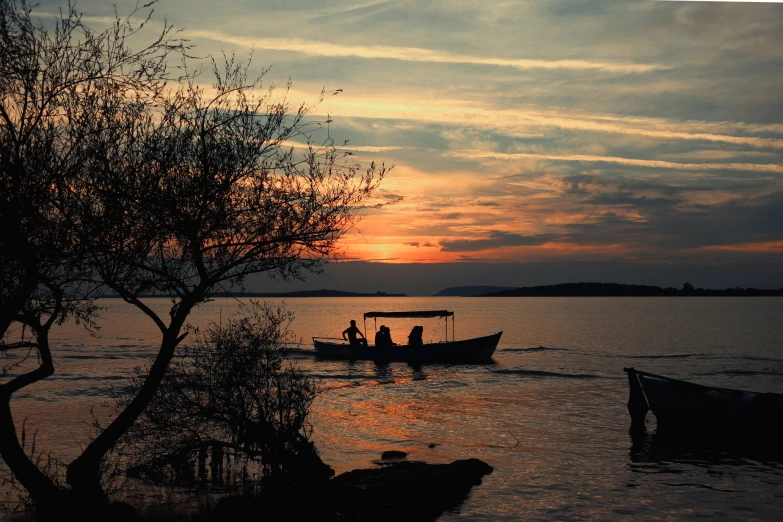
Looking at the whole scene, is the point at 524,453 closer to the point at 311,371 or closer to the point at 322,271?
the point at 322,271

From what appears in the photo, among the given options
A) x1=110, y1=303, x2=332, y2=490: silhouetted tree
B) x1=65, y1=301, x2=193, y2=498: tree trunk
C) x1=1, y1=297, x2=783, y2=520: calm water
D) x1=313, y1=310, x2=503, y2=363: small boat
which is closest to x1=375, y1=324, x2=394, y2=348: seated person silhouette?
x1=313, y1=310, x2=503, y2=363: small boat

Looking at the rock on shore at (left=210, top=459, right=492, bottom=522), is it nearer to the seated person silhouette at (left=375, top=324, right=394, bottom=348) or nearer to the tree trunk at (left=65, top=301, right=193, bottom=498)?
the tree trunk at (left=65, top=301, right=193, bottom=498)

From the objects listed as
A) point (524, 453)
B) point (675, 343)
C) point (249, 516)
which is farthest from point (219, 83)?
point (675, 343)

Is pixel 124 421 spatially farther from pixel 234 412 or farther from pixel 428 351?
pixel 428 351

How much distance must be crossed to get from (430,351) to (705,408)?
1101 inches

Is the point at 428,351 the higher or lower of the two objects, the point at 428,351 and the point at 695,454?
the higher

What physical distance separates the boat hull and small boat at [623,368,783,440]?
918 inches

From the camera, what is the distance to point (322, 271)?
42.3 ft

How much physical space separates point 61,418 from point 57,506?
60.1ft

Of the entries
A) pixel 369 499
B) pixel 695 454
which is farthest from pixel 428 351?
pixel 369 499

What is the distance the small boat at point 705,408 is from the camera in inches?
914

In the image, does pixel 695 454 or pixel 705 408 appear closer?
pixel 695 454

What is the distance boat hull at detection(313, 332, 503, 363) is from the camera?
5066 cm

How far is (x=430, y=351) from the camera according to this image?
51188 millimetres
